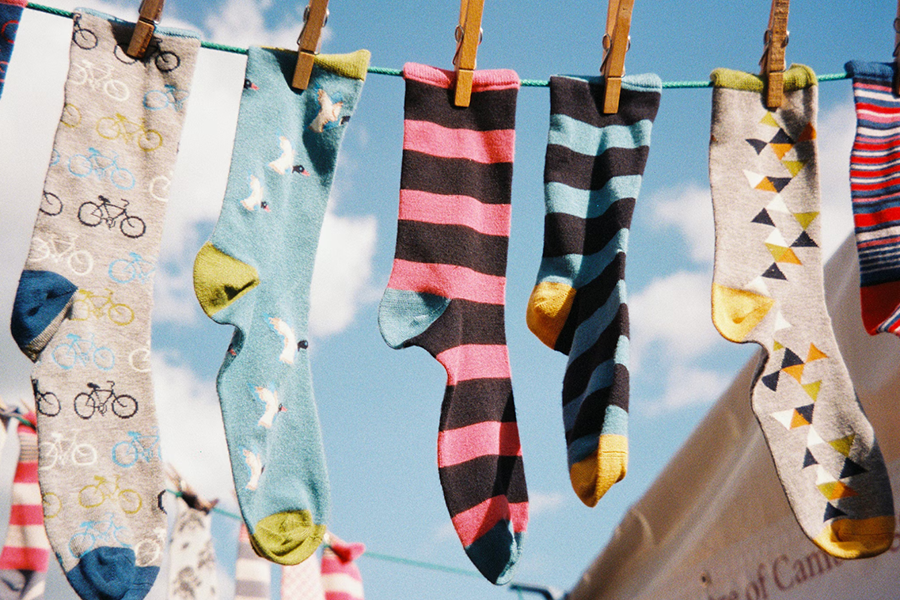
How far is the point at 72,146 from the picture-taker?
1.65 m

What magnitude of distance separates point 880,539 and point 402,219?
123 cm

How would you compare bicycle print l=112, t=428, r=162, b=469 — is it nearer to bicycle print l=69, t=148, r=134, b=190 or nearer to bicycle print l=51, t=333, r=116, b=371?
bicycle print l=51, t=333, r=116, b=371

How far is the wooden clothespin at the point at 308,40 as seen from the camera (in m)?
1.72

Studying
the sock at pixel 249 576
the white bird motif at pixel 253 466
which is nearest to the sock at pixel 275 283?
the white bird motif at pixel 253 466

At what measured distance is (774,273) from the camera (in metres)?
1.83

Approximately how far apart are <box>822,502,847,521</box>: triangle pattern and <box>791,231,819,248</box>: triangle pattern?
0.65 metres

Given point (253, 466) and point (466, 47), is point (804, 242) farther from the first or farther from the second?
point (253, 466)

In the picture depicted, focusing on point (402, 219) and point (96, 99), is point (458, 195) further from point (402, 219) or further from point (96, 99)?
point (96, 99)

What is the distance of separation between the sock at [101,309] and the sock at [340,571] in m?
2.27

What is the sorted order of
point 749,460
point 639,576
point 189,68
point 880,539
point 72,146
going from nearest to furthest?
1. point 880,539
2. point 72,146
3. point 189,68
4. point 749,460
5. point 639,576

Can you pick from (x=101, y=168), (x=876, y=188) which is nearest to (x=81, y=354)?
(x=101, y=168)

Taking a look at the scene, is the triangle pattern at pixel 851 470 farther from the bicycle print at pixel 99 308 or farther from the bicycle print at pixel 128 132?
the bicycle print at pixel 128 132

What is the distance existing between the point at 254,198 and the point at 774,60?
4.57 ft

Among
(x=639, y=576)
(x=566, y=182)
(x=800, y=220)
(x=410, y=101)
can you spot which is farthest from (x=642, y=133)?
(x=639, y=576)
